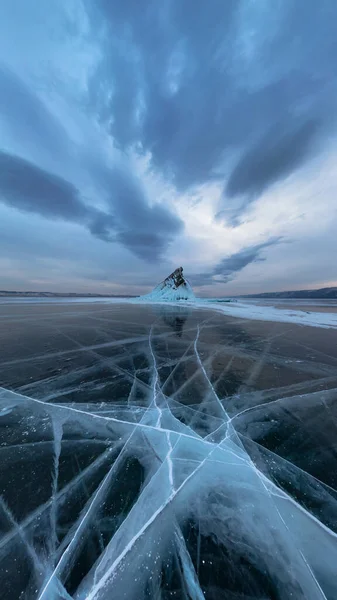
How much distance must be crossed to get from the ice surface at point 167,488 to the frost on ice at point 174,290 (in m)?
37.8

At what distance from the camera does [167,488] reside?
1598 mm

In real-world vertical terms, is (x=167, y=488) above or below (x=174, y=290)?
below

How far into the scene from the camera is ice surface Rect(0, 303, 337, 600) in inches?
43.2

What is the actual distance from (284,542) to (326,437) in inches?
51.1

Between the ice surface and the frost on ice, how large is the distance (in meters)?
37.8

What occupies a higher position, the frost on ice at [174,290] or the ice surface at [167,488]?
the frost on ice at [174,290]

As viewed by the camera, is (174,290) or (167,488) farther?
(174,290)

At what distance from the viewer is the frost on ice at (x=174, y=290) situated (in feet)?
136

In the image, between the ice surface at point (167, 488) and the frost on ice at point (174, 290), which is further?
the frost on ice at point (174, 290)

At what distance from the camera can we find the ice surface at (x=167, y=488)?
3.60ft

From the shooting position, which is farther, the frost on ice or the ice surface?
the frost on ice

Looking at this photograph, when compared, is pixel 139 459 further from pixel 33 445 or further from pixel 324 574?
pixel 324 574

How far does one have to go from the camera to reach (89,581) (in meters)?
1.08

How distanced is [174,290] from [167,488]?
40719mm
